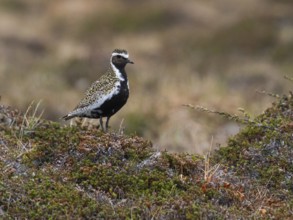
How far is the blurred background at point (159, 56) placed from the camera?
48.8 feet

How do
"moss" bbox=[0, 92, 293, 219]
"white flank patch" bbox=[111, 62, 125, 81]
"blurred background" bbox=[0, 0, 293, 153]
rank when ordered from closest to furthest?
"moss" bbox=[0, 92, 293, 219] < "white flank patch" bbox=[111, 62, 125, 81] < "blurred background" bbox=[0, 0, 293, 153]

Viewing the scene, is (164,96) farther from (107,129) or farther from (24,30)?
(24,30)

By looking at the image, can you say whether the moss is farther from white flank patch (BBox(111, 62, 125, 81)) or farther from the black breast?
white flank patch (BBox(111, 62, 125, 81))

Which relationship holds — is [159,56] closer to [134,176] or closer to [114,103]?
[114,103]

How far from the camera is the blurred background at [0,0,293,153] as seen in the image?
14867mm

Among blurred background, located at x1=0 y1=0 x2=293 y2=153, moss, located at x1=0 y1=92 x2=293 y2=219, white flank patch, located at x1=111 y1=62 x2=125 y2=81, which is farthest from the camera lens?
blurred background, located at x1=0 y1=0 x2=293 y2=153

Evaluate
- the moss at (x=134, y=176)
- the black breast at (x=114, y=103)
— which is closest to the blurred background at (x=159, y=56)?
the black breast at (x=114, y=103)

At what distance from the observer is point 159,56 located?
24984mm

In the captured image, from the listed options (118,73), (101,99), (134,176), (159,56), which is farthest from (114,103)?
(159,56)

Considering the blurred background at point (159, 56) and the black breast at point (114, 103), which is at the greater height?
the blurred background at point (159, 56)

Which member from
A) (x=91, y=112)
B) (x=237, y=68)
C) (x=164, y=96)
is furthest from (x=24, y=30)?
(x=91, y=112)

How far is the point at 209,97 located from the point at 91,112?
309 inches

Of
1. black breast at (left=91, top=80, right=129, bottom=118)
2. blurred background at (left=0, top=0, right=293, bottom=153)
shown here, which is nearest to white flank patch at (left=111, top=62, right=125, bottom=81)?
black breast at (left=91, top=80, right=129, bottom=118)

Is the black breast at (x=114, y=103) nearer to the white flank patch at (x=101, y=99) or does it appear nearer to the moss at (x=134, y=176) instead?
the white flank patch at (x=101, y=99)
